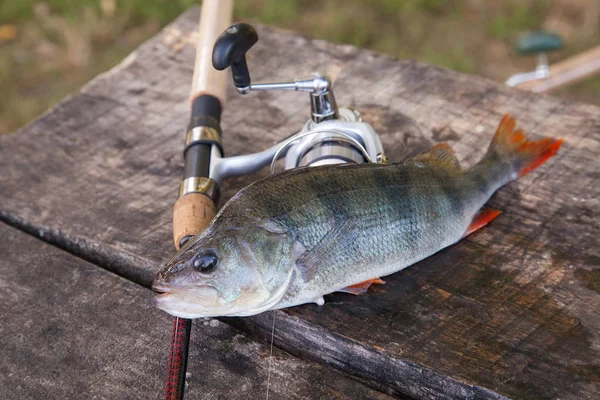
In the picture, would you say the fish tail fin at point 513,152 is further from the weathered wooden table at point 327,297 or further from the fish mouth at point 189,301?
the fish mouth at point 189,301

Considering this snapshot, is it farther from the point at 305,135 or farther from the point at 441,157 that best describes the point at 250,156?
the point at 441,157

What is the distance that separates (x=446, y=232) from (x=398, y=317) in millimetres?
277

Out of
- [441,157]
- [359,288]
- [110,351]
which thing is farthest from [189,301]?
[441,157]

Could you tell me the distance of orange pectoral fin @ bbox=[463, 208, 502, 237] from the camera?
74.0 inches

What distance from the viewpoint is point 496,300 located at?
170 centimetres

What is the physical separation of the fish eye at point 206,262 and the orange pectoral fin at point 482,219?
70cm

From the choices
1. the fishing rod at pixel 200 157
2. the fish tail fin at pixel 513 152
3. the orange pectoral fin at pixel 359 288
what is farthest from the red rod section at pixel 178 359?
the fish tail fin at pixel 513 152

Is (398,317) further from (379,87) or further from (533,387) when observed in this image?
(379,87)

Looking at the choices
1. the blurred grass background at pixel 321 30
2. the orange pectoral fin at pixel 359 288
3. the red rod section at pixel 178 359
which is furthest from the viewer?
the blurred grass background at pixel 321 30

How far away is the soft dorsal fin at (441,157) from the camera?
1895 mm

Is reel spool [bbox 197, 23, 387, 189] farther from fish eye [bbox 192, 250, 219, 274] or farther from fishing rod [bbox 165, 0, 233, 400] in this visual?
fish eye [bbox 192, 250, 219, 274]

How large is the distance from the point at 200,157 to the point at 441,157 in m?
0.65

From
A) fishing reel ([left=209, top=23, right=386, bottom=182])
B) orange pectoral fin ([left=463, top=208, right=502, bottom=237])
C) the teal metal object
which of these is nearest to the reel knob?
fishing reel ([left=209, top=23, right=386, bottom=182])

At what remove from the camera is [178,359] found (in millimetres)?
1517
